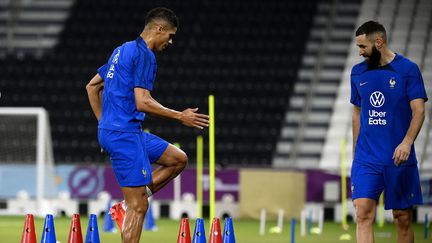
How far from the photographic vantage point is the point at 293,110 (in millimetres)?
21844

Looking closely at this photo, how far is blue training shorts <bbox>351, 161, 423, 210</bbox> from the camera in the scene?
282 inches

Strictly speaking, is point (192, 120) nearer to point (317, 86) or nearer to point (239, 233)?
point (239, 233)

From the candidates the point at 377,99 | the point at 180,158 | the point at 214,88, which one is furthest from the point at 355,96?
the point at 214,88

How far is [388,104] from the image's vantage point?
716 centimetres

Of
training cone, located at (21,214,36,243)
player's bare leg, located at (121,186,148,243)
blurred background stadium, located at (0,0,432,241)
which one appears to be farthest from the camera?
blurred background stadium, located at (0,0,432,241)

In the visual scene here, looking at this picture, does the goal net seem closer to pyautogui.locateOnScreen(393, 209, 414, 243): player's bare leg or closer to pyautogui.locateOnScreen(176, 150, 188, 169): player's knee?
pyautogui.locateOnScreen(176, 150, 188, 169): player's knee

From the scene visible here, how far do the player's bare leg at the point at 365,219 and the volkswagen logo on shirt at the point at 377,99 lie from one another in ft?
2.11

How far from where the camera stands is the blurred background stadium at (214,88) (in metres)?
17.8

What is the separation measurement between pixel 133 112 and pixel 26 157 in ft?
37.1

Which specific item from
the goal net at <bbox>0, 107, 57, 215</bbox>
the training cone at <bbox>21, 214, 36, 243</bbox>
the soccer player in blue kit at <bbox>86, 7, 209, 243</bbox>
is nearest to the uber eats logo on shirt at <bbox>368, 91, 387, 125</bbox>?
the soccer player in blue kit at <bbox>86, 7, 209, 243</bbox>

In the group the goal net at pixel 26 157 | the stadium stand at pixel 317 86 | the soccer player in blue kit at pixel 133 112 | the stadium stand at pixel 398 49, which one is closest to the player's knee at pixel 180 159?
the soccer player in blue kit at pixel 133 112

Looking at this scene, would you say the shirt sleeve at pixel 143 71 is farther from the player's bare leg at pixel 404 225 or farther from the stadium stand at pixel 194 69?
the stadium stand at pixel 194 69

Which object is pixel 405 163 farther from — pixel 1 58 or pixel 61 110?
pixel 1 58

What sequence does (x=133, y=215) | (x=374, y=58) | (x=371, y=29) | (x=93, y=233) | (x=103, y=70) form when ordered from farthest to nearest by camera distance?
(x=93, y=233), (x=103, y=70), (x=133, y=215), (x=374, y=58), (x=371, y=29)
